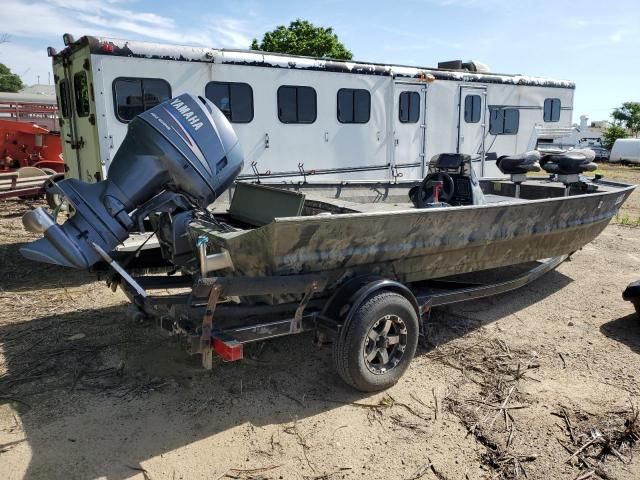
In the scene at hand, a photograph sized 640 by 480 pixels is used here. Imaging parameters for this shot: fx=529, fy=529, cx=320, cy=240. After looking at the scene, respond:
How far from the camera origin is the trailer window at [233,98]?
6.98m

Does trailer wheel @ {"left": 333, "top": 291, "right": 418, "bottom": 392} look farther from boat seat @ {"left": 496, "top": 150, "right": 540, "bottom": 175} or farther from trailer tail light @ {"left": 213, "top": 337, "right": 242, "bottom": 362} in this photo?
boat seat @ {"left": 496, "top": 150, "right": 540, "bottom": 175}

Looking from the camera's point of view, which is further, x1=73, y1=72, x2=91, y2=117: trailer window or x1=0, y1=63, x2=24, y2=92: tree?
x1=0, y1=63, x2=24, y2=92: tree

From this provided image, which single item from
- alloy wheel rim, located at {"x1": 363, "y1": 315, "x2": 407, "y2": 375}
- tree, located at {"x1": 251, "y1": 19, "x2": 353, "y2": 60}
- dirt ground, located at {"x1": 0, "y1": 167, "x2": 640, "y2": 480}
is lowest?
dirt ground, located at {"x1": 0, "y1": 167, "x2": 640, "y2": 480}

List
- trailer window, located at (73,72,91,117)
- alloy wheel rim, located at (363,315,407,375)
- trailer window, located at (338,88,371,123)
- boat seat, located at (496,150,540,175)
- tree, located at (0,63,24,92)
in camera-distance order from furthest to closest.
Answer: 1. tree, located at (0,63,24,92)
2. trailer window, located at (338,88,371,123)
3. boat seat, located at (496,150,540,175)
4. trailer window, located at (73,72,91,117)
5. alloy wheel rim, located at (363,315,407,375)

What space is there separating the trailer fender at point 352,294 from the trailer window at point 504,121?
25.8ft

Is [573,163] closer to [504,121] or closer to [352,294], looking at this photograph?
[352,294]

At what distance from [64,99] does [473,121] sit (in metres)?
7.07

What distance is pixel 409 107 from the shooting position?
29.8 ft

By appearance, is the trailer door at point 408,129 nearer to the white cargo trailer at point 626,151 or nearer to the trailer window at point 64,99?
the trailer window at point 64,99

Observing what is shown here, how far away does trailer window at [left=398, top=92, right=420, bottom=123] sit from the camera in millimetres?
8969

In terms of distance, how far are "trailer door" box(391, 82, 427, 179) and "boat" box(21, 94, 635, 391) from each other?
4.70 m

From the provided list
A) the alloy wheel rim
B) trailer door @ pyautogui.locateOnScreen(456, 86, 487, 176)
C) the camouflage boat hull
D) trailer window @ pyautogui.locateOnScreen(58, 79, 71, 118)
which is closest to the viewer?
the camouflage boat hull

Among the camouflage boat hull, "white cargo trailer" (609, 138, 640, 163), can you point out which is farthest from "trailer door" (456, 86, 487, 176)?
"white cargo trailer" (609, 138, 640, 163)

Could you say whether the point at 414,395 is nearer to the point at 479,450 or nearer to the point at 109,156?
the point at 479,450
